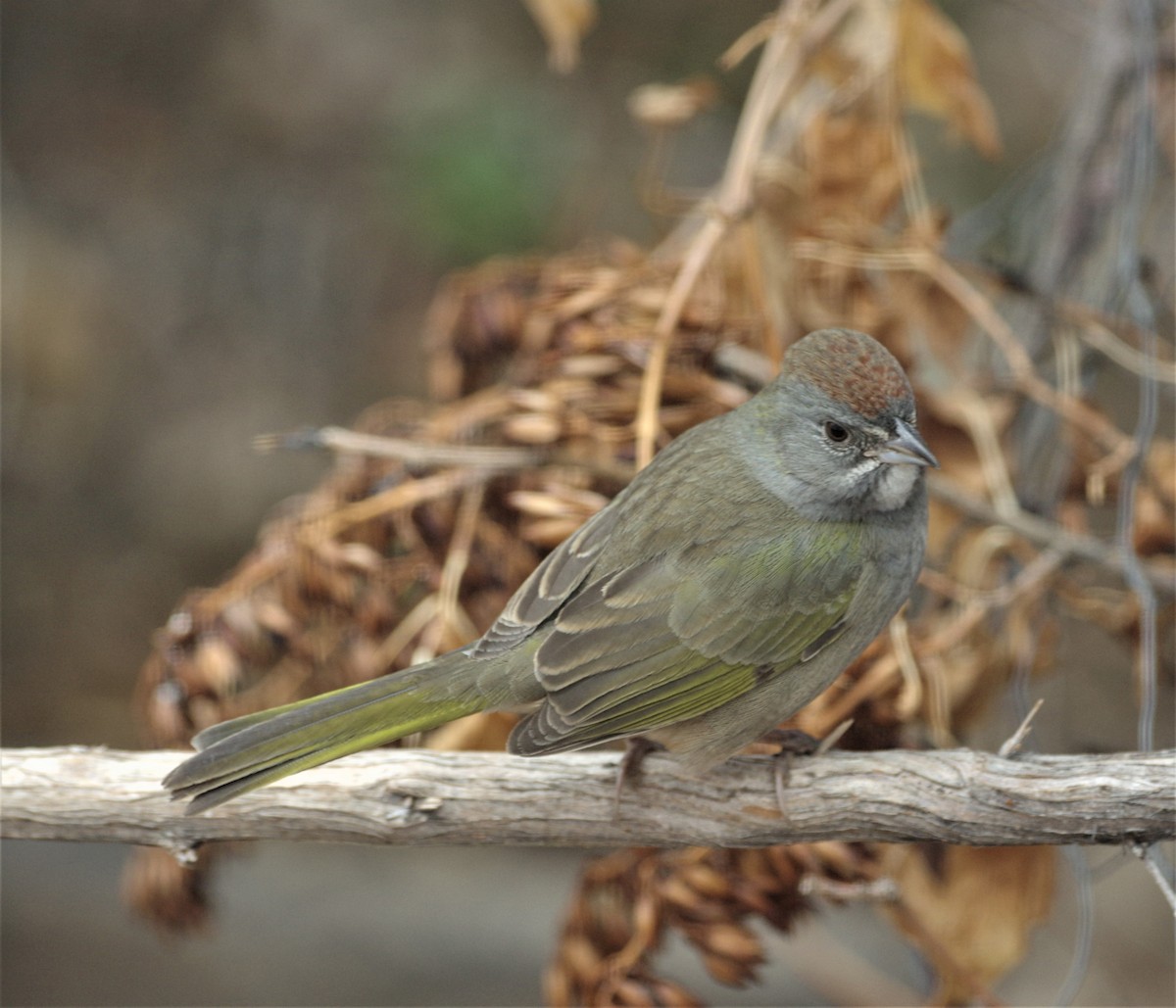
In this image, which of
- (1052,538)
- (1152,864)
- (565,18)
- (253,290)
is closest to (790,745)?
(1152,864)

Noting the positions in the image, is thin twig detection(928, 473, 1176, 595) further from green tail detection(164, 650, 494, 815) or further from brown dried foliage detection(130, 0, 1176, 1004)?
green tail detection(164, 650, 494, 815)

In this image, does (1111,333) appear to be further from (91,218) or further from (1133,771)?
(91,218)

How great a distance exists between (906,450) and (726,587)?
47 cm

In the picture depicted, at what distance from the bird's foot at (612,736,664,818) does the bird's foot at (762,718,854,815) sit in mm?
257

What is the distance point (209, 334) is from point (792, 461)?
3.97 meters

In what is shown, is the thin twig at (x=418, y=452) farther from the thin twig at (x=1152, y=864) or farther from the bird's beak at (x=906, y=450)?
the thin twig at (x=1152, y=864)

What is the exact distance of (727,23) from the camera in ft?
20.0

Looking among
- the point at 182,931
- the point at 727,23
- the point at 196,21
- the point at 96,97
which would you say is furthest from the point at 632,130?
the point at 182,931

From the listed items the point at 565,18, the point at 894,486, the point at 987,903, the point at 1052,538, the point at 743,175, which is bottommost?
the point at 987,903

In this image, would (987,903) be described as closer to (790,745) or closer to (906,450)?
(790,745)

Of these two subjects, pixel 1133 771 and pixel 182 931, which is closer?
pixel 1133 771

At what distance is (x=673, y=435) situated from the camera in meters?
3.18

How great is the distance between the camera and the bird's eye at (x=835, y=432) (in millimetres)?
2711

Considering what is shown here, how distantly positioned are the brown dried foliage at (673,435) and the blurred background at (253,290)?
2.50 metres
